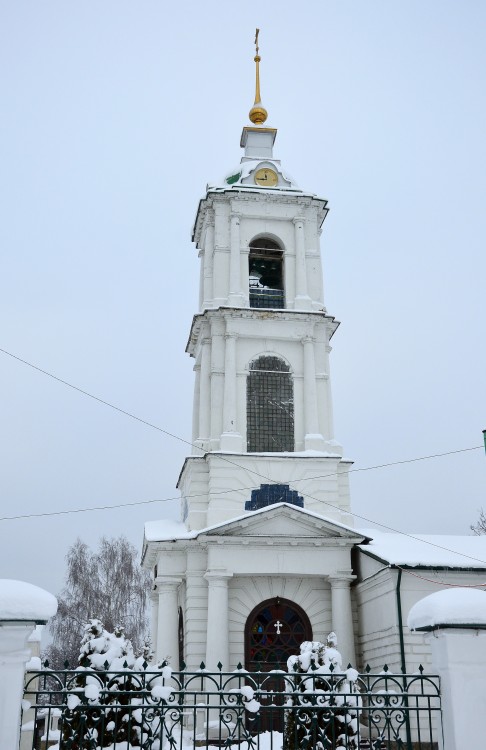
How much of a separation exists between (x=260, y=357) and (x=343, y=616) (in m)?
9.36

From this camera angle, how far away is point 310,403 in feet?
83.6

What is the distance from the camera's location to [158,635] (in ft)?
72.8

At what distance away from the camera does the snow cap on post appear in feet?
23.2

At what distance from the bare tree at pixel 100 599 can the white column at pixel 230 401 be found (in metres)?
20.3

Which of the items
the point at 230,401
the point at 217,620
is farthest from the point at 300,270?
the point at 217,620

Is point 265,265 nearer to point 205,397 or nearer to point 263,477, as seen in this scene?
point 205,397

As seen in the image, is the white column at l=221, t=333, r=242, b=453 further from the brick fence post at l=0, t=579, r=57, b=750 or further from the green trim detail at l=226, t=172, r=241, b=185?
the brick fence post at l=0, t=579, r=57, b=750

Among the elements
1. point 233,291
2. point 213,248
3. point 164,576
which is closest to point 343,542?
point 164,576

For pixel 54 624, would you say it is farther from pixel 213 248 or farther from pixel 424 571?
pixel 424 571

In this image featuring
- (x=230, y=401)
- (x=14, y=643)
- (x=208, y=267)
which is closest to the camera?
(x=14, y=643)

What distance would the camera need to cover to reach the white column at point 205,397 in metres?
25.4

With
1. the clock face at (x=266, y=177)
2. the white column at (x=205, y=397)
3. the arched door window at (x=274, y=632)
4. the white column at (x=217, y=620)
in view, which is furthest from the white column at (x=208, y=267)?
the arched door window at (x=274, y=632)

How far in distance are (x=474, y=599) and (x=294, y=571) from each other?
1434 centimetres

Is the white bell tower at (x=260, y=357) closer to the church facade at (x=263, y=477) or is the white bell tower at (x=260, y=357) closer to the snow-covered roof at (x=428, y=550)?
the church facade at (x=263, y=477)
